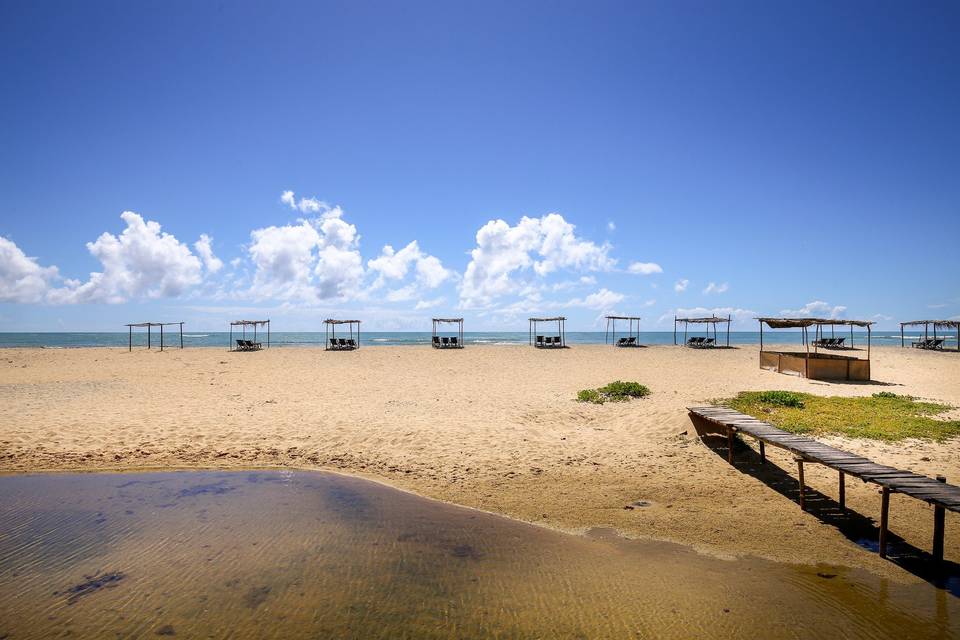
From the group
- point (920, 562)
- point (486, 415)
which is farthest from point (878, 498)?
point (486, 415)

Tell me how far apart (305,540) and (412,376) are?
45.2 feet

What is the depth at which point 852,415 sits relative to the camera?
401 inches

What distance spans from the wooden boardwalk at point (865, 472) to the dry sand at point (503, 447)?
15.6 inches

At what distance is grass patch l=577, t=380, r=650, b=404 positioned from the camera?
1273cm

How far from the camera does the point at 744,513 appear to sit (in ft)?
20.7

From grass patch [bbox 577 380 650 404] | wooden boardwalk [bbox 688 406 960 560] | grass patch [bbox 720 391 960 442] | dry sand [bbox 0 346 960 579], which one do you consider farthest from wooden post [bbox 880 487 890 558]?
grass patch [bbox 577 380 650 404]

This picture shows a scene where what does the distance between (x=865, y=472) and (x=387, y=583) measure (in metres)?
5.20

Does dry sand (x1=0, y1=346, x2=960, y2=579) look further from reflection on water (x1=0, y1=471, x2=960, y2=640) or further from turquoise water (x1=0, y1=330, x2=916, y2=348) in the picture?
turquoise water (x1=0, y1=330, x2=916, y2=348)

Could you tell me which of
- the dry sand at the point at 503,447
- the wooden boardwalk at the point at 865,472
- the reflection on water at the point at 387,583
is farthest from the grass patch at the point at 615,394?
the reflection on water at the point at 387,583

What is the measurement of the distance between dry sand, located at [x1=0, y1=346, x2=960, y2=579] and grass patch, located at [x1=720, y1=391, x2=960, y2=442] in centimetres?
55

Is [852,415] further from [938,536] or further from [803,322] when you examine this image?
[803,322]

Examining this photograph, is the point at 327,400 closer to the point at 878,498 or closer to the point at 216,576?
the point at 216,576

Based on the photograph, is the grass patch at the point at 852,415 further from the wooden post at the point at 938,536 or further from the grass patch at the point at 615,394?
the wooden post at the point at 938,536

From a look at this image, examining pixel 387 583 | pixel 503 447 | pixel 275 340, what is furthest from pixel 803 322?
pixel 275 340
